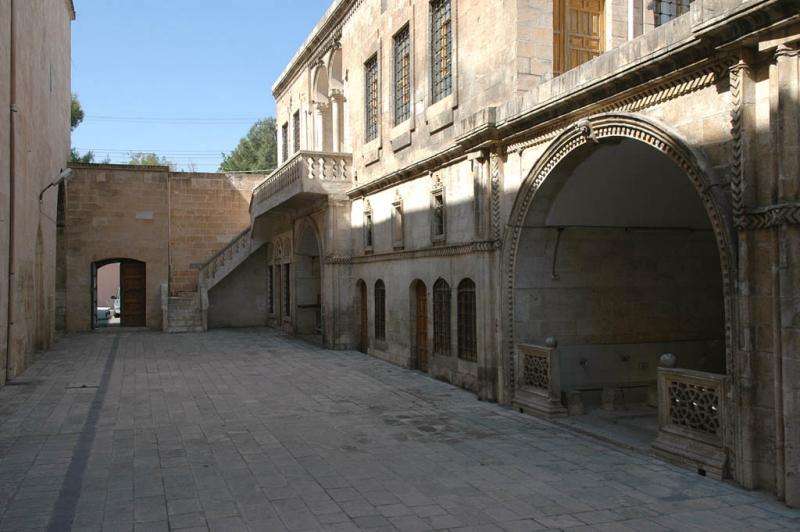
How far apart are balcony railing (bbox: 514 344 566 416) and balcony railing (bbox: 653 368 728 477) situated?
7.99 ft

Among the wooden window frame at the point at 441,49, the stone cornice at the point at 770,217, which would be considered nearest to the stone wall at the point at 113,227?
the wooden window frame at the point at 441,49

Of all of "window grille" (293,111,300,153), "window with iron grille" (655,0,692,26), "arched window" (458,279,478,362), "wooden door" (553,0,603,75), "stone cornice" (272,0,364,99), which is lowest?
"arched window" (458,279,478,362)

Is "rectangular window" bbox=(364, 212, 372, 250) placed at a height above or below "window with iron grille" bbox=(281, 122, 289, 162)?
below

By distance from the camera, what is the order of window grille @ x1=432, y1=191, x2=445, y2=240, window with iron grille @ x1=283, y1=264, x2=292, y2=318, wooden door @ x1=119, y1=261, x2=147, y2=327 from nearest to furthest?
window grille @ x1=432, y1=191, x2=445, y2=240 → window with iron grille @ x1=283, y1=264, x2=292, y2=318 → wooden door @ x1=119, y1=261, x2=147, y2=327

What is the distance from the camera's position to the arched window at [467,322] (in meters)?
13.2

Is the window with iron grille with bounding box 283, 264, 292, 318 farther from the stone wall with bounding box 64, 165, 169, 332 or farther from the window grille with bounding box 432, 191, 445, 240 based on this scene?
the window grille with bounding box 432, 191, 445, 240

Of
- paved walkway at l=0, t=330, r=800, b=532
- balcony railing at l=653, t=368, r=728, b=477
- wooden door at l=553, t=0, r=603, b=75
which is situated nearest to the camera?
paved walkway at l=0, t=330, r=800, b=532

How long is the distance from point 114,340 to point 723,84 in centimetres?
2138

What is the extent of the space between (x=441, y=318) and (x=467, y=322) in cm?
131

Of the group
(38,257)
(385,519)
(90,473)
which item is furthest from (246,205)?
(385,519)

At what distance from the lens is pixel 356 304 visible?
20.3 m

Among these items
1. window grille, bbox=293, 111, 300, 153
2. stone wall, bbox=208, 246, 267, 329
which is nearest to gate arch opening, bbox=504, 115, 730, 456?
window grille, bbox=293, 111, 300, 153

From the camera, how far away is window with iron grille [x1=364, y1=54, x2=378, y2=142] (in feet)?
61.8

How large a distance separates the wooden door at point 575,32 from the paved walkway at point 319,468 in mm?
6150
